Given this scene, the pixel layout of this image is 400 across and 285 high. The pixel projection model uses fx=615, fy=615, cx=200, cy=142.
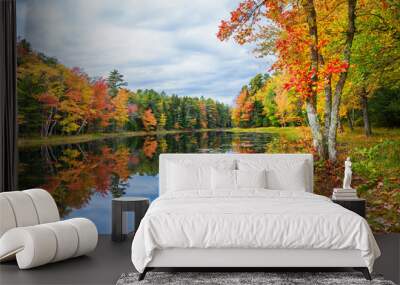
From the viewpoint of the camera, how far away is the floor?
16.8 ft

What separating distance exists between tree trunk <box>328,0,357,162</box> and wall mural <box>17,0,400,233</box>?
0.06 ft

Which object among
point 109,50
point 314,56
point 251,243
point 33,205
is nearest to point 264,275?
point 251,243

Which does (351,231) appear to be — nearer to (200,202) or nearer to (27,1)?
(200,202)

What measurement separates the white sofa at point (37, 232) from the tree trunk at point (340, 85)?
3.31 m

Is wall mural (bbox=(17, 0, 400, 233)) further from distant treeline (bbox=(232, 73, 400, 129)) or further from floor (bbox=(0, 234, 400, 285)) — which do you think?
floor (bbox=(0, 234, 400, 285))

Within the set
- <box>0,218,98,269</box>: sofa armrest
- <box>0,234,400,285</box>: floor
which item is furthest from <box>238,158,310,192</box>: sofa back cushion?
<box>0,218,98,269</box>: sofa armrest

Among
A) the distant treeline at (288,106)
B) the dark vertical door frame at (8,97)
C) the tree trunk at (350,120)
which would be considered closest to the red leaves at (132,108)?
the distant treeline at (288,106)

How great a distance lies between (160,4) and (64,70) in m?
1.52

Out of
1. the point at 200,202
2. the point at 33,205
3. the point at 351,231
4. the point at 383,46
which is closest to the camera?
the point at 351,231

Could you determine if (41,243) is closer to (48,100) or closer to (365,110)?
(48,100)

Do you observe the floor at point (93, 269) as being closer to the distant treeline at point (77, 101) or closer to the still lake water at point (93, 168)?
the still lake water at point (93, 168)

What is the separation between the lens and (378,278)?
16.8ft

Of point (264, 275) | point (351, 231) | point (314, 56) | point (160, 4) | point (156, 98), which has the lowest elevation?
point (264, 275)

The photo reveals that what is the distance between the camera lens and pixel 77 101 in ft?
26.5
